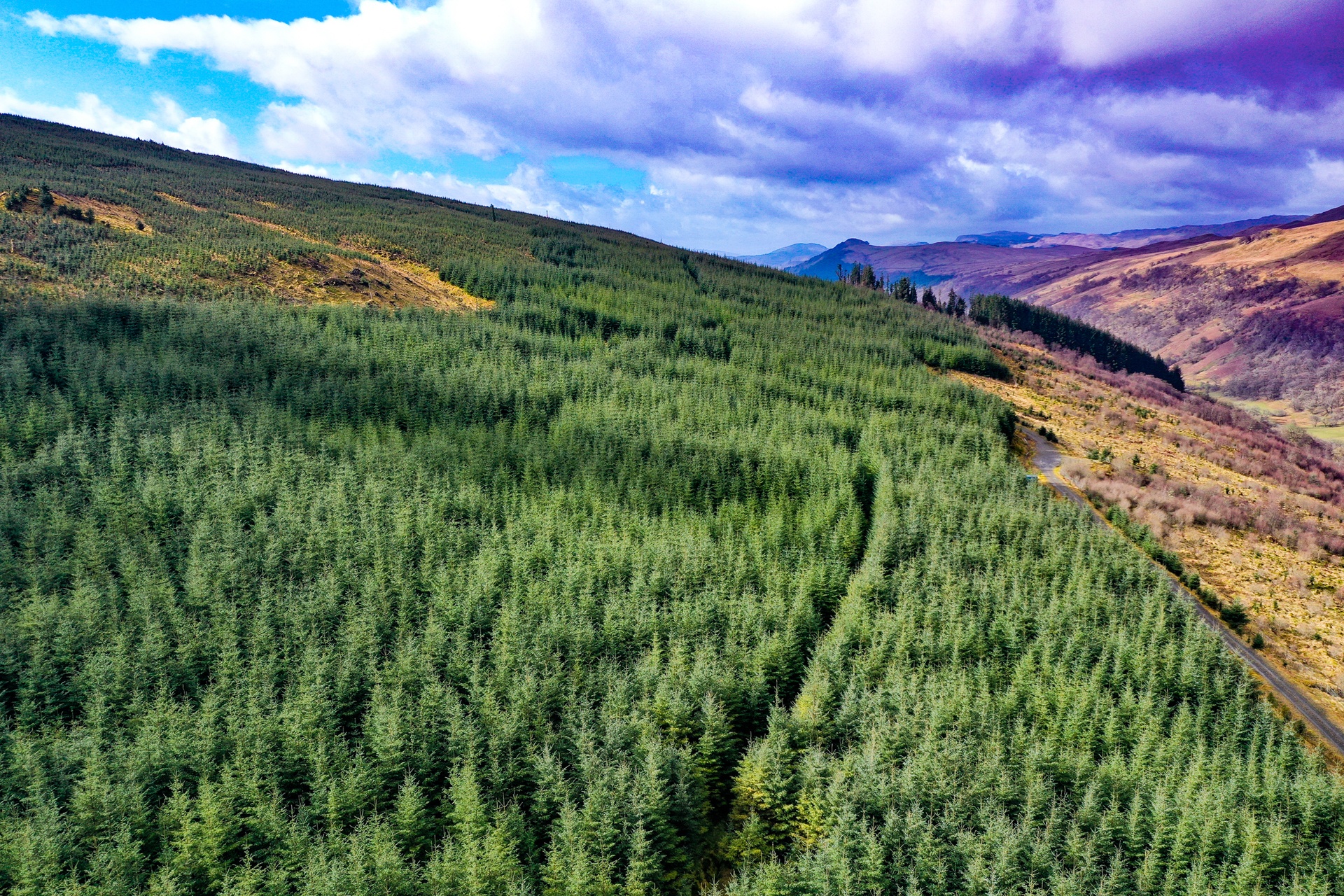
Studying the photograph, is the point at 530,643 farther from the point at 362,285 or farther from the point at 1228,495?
the point at 1228,495

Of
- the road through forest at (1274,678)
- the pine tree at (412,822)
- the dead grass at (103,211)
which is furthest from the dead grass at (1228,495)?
the dead grass at (103,211)

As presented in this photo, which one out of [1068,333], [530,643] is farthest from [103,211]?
[1068,333]

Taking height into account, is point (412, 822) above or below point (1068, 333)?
below

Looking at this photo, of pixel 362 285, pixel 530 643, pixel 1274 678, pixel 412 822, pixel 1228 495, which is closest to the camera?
→ pixel 412 822

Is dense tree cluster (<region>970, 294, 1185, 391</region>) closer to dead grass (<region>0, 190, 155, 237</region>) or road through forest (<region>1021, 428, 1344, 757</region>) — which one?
road through forest (<region>1021, 428, 1344, 757</region>)

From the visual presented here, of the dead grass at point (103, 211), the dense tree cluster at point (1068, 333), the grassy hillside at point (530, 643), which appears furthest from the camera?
the dense tree cluster at point (1068, 333)

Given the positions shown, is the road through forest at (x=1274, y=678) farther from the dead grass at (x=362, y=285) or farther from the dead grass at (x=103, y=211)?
the dead grass at (x=103, y=211)

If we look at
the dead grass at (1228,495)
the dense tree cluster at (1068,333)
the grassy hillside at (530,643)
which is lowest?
the grassy hillside at (530,643)

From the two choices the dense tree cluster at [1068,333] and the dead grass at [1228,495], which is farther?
the dense tree cluster at [1068,333]
